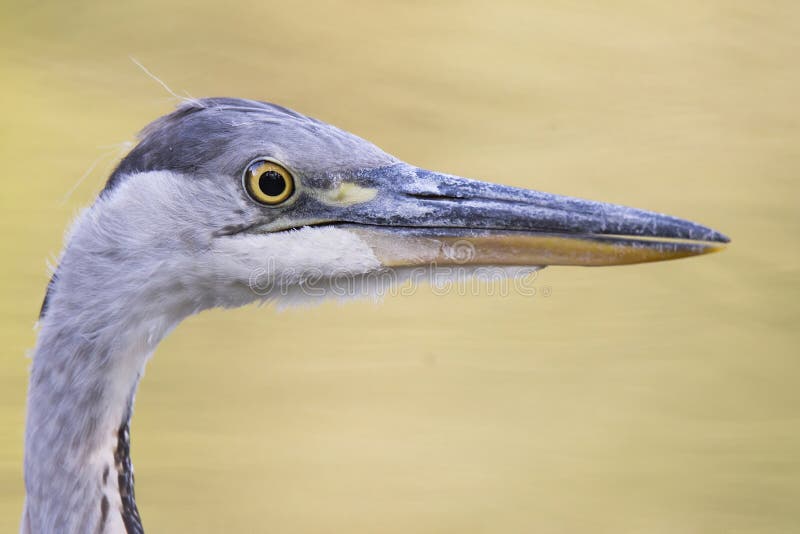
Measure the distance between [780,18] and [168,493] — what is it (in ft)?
13.7

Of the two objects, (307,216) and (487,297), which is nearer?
(307,216)

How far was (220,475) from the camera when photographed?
4062 millimetres

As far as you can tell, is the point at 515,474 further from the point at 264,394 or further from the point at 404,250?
the point at 404,250

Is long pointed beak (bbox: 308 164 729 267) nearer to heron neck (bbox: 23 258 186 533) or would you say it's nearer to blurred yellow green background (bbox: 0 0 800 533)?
heron neck (bbox: 23 258 186 533)

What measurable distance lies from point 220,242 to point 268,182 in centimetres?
15

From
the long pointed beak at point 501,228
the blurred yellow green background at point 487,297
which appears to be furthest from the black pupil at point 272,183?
the blurred yellow green background at point 487,297

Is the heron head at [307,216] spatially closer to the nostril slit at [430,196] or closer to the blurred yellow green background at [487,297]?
the nostril slit at [430,196]

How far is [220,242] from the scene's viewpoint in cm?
200

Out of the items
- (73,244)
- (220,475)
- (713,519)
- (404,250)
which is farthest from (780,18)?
(73,244)

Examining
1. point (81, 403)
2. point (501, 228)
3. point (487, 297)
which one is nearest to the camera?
point (81, 403)

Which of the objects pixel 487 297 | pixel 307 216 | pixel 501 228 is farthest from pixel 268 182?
pixel 487 297

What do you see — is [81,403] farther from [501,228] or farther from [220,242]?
[501,228]

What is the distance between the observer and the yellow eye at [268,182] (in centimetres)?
200

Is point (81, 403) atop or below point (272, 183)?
below
